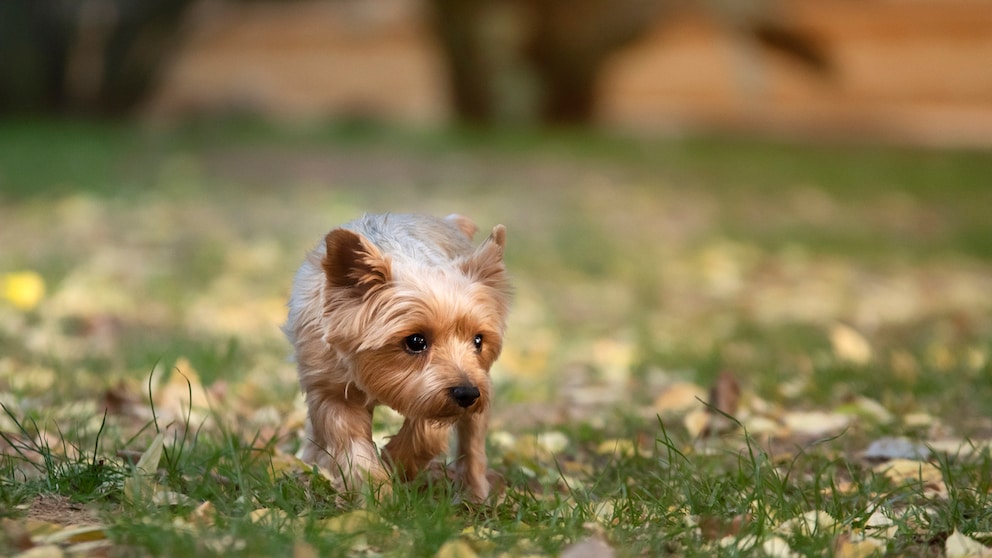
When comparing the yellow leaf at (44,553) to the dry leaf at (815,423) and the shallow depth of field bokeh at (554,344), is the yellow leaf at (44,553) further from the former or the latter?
the dry leaf at (815,423)

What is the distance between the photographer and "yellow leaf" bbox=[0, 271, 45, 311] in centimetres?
591

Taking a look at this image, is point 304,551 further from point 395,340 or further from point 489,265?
point 489,265

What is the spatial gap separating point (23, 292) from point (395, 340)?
11.5ft

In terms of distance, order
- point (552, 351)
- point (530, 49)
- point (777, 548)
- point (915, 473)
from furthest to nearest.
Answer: point (530, 49) < point (552, 351) < point (915, 473) < point (777, 548)

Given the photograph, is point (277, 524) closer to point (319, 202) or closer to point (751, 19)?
point (319, 202)

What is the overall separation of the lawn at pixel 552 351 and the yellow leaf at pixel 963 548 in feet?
0.04

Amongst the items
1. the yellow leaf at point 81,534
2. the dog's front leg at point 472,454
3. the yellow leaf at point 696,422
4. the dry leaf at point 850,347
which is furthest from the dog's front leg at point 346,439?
the dry leaf at point 850,347

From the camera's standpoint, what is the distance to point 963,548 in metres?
2.86

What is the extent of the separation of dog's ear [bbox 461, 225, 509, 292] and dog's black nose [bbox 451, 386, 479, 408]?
0.32m

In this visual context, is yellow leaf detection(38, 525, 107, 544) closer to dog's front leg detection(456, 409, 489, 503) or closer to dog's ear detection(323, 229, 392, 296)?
dog's ear detection(323, 229, 392, 296)

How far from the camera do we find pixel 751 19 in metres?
15.7

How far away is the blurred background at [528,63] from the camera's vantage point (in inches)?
625

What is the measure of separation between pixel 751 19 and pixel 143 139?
7704mm

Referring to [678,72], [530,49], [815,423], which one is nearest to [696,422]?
[815,423]
